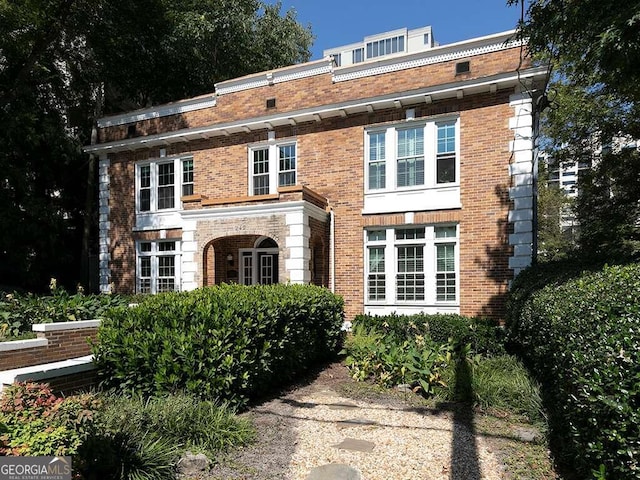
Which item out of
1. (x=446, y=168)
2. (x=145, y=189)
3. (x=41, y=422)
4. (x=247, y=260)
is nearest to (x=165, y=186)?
(x=145, y=189)

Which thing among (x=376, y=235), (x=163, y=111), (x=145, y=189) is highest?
(x=163, y=111)

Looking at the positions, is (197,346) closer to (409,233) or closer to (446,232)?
(409,233)

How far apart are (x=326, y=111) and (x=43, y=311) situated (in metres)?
8.82

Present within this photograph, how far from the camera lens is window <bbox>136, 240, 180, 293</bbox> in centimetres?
1496

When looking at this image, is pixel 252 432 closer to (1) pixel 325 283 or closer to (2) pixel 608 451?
(2) pixel 608 451

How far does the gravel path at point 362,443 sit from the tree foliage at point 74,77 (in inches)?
564

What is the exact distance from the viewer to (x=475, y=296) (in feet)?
36.7

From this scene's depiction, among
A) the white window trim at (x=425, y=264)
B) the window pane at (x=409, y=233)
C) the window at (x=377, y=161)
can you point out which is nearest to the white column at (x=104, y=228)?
the white window trim at (x=425, y=264)

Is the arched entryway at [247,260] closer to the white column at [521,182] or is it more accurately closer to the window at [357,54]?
the white column at [521,182]

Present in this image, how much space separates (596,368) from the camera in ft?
9.78

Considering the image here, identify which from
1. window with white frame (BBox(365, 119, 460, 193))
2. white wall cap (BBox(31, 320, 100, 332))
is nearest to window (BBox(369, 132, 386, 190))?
window with white frame (BBox(365, 119, 460, 193))

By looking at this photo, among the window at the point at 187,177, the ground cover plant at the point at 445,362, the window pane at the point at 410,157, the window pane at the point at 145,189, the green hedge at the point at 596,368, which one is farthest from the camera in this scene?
the window pane at the point at 145,189

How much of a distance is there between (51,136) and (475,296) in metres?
16.1

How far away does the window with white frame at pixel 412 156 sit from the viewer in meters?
11.6
